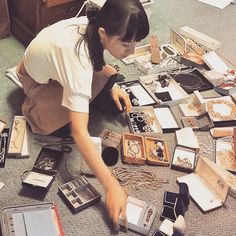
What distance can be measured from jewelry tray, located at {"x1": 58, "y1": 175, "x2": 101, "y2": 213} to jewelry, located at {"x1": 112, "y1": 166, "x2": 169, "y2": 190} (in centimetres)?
13

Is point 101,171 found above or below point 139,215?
above

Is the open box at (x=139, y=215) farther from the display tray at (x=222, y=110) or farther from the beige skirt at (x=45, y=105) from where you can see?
the display tray at (x=222, y=110)

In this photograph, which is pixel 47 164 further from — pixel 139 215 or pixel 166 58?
pixel 166 58

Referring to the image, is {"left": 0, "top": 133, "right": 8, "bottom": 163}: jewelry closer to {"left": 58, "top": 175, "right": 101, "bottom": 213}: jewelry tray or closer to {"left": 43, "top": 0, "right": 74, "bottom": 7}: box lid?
{"left": 58, "top": 175, "right": 101, "bottom": 213}: jewelry tray

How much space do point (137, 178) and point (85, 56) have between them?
1.67 feet

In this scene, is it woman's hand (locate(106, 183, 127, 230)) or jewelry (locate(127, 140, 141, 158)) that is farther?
jewelry (locate(127, 140, 141, 158))

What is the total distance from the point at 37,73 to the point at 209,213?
2.71 feet

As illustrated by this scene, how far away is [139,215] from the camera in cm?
141

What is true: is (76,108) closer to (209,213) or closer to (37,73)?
(37,73)

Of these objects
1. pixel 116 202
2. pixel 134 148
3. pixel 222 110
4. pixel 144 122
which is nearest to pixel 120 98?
pixel 144 122

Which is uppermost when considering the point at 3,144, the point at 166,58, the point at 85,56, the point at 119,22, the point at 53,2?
the point at 119,22

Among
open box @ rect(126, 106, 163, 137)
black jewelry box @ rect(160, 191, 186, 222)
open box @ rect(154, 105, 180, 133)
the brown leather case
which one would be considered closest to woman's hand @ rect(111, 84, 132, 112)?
open box @ rect(126, 106, 163, 137)

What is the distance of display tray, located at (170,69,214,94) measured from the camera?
200 cm

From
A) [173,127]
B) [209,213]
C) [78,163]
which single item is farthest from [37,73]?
[209,213]
